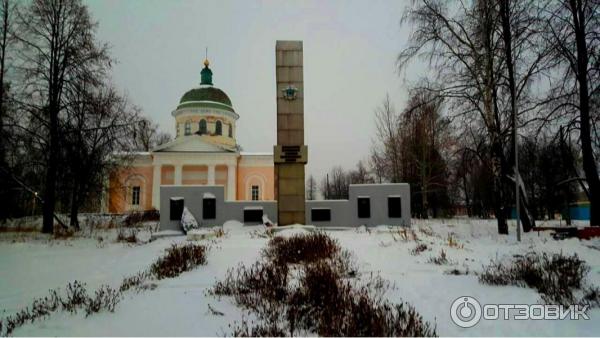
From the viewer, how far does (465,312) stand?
16.0ft

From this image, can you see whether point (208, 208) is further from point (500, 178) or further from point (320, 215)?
point (500, 178)

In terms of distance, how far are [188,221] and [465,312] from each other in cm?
1418

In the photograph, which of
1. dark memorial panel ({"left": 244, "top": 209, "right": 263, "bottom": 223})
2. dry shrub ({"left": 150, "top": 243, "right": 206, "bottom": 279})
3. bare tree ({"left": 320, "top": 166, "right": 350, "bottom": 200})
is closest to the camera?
dry shrub ({"left": 150, "top": 243, "right": 206, "bottom": 279})

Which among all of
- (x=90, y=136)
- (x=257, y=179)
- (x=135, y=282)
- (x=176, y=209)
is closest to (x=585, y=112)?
(x=135, y=282)

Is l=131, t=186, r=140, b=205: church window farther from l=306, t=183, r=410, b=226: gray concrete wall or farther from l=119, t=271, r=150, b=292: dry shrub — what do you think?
l=119, t=271, r=150, b=292: dry shrub

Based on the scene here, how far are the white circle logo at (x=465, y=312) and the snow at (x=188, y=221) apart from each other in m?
13.5

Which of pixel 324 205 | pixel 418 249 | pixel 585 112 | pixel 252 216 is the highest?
pixel 585 112

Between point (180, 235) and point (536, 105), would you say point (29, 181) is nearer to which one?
point (180, 235)

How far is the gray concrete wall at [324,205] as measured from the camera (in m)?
18.1

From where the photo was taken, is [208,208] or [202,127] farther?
[202,127]

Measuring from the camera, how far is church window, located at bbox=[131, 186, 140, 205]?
42.1 m

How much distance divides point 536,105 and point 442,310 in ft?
40.1

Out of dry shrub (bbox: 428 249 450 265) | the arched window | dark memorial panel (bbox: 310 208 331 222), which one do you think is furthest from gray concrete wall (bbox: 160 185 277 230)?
the arched window

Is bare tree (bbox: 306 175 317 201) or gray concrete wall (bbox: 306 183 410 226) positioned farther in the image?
bare tree (bbox: 306 175 317 201)
